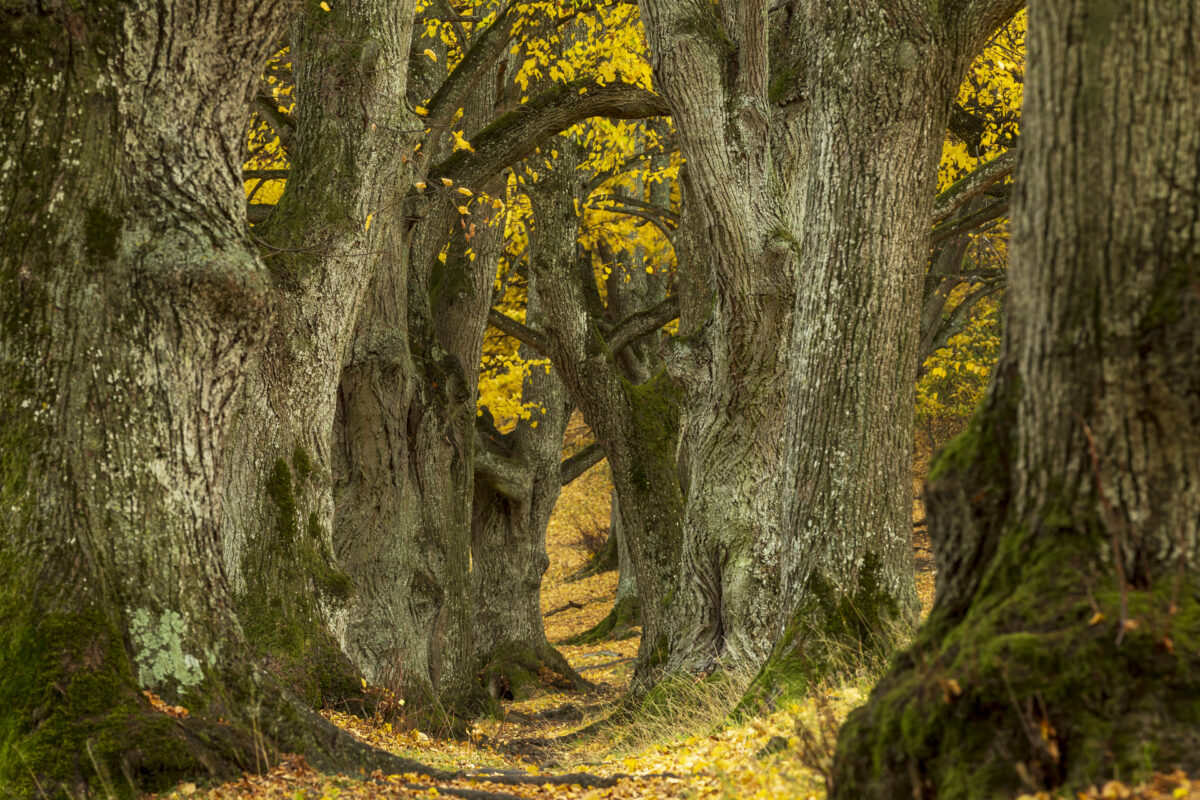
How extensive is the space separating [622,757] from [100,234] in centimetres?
388

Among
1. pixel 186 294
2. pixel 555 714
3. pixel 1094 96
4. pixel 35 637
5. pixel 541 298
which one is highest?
pixel 541 298

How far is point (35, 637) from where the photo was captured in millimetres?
3789

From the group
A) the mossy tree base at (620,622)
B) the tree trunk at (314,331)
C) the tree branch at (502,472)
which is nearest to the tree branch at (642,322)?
the tree branch at (502,472)

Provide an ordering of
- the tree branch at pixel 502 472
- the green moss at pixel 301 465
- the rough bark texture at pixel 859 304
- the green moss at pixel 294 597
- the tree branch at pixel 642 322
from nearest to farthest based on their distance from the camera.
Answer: the rough bark texture at pixel 859 304
the green moss at pixel 294 597
the green moss at pixel 301 465
the tree branch at pixel 502 472
the tree branch at pixel 642 322

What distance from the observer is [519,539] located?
13484 millimetres

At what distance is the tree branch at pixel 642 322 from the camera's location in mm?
13414

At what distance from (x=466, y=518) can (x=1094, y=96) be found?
29.2ft

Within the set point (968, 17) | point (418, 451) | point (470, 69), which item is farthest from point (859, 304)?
point (418, 451)

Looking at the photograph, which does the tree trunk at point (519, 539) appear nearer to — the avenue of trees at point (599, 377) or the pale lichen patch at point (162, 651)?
the avenue of trees at point (599, 377)

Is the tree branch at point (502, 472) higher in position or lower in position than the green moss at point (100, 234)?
lower

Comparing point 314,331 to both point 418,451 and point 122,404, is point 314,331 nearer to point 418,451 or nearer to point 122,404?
point 122,404

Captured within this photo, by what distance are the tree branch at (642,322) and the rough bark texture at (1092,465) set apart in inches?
414

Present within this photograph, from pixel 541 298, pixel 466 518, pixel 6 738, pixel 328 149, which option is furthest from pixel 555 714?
pixel 6 738

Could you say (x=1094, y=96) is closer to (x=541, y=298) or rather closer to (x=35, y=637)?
(x=35, y=637)
